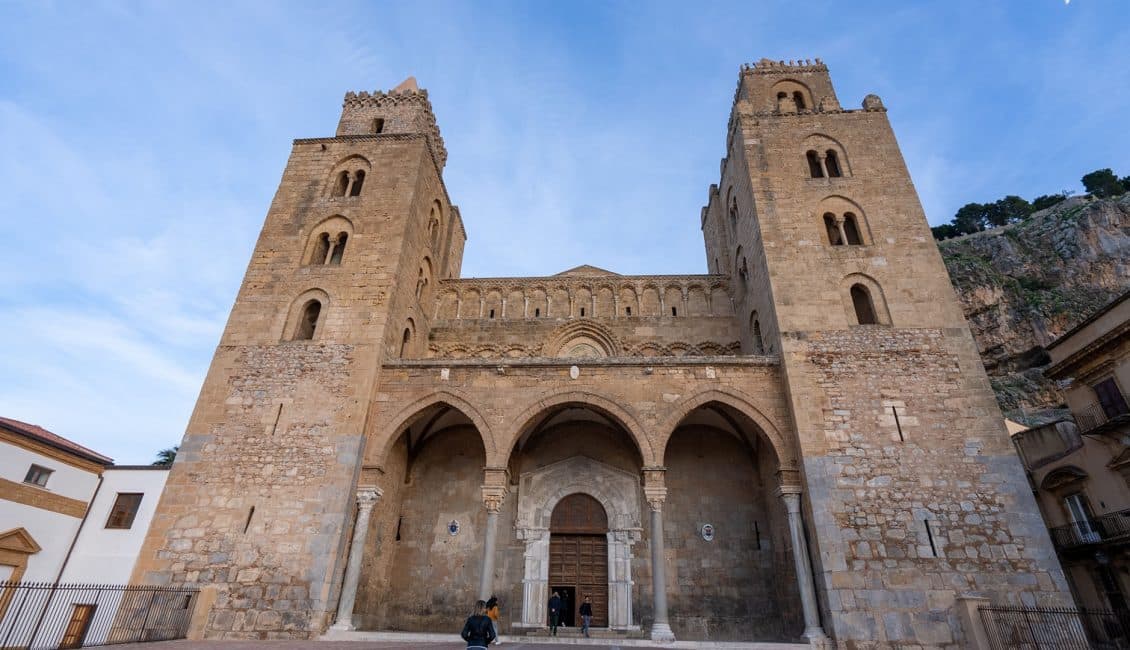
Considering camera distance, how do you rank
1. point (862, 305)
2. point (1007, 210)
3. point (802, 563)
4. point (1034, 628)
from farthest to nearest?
point (1007, 210) < point (862, 305) < point (802, 563) < point (1034, 628)

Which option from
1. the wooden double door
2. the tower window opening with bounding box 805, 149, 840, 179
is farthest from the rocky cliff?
the wooden double door

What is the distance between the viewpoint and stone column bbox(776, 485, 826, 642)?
1064 centimetres

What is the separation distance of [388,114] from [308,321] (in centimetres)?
810

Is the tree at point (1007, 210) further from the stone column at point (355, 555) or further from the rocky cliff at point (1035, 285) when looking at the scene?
the stone column at point (355, 555)

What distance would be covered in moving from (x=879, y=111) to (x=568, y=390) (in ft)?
43.1

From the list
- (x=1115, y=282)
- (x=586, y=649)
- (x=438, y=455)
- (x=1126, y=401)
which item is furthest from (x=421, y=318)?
(x=1115, y=282)

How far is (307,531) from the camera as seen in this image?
11.5 m

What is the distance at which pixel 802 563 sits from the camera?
11.2 metres

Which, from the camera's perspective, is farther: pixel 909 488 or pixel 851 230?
pixel 851 230

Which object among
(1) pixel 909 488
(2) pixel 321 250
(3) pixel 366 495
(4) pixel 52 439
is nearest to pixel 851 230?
(1) pixel 909 488

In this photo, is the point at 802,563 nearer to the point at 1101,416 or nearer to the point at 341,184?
the point at 1101,416

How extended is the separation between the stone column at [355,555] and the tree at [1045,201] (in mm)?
Answer: 67122

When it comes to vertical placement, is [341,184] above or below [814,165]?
below

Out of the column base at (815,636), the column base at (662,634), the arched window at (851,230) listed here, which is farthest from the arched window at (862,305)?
the column base at (662,634)
